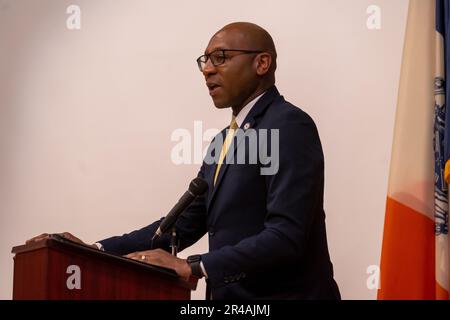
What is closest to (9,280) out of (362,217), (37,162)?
(37,162)

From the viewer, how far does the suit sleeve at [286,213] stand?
2729mm

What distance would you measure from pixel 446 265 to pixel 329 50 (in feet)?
4.90

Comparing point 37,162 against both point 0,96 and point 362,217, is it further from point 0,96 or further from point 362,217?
point 362,217

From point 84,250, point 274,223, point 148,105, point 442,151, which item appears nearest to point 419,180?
point 442,151

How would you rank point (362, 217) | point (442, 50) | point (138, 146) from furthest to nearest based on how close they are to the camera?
point (138, 146) → point (362, 217) → point (442, 50)

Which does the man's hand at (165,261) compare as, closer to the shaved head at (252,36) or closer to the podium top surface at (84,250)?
the podium top surface at (84,250)

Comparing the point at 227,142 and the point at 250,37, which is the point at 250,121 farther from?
the point at 250,37

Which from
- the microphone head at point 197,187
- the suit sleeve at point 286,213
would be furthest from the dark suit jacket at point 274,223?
the microphone head at point 197,187

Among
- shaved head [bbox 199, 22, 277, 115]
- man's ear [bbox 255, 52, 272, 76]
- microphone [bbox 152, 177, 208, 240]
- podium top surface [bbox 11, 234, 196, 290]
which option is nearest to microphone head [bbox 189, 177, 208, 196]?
microphone [bbox 152, 177, 208, 240]

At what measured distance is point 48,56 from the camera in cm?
471

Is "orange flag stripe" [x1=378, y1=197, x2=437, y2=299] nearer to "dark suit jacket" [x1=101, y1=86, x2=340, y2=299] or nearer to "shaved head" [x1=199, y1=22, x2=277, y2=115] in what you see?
"dark suit jacket" [x1=101, y1=86, x2=340, y2=299]

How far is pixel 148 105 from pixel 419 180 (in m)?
Answer: 1.74

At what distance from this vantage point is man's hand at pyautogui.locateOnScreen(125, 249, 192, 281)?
262 cm

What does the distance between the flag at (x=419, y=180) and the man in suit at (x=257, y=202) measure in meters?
0.55
